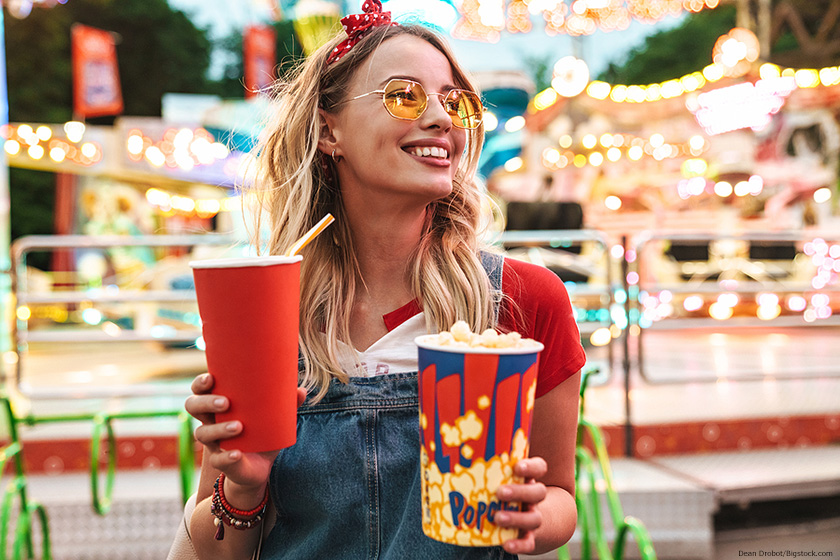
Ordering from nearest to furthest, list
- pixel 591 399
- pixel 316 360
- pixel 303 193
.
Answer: pixel 316 360 < pixel 303 193 < pixel 591 399

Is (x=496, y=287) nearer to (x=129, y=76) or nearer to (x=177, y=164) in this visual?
(x=177, y=164)

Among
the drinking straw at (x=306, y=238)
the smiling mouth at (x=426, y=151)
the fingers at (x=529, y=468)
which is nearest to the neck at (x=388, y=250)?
the smiling mouth at (x=426, y=151)

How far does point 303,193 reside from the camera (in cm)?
148

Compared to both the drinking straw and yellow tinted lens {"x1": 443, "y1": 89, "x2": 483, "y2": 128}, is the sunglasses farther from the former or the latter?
the drinking straw

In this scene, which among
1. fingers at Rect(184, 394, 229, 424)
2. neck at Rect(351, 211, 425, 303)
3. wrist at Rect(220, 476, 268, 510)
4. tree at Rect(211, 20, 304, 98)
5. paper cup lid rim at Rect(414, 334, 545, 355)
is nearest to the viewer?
paper cup lid rim at Rect(414, 334, 545, 355)

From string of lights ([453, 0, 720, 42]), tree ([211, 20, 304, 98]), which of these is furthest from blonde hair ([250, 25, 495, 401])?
tree ([211, 20, 304, 98])

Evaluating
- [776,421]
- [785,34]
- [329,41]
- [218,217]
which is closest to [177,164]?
[218,217]

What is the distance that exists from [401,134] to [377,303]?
330 mm

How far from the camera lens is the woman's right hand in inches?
37.4

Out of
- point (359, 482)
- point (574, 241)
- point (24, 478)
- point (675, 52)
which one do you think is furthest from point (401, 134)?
point (675, 52)

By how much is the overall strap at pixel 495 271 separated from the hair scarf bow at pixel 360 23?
494 mm

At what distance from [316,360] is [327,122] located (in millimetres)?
517

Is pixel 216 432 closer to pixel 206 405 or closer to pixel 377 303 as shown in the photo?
pixel 206 405

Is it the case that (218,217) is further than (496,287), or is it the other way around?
(218,217)
